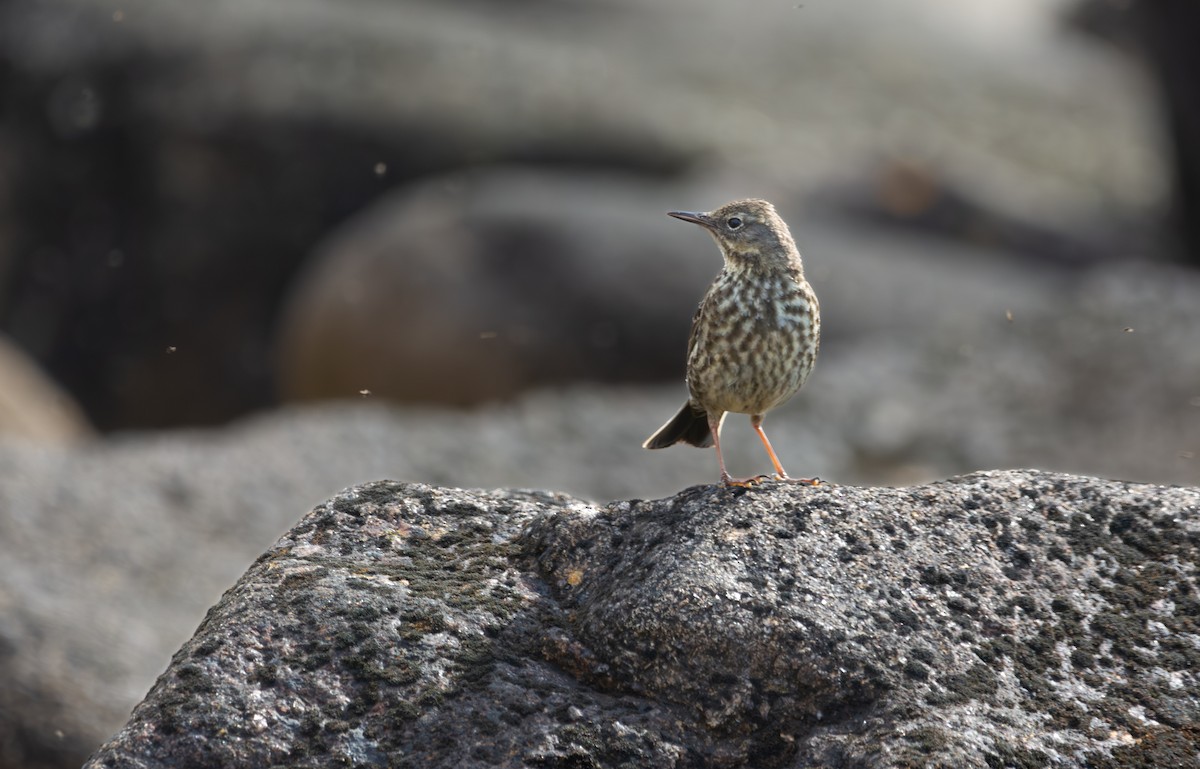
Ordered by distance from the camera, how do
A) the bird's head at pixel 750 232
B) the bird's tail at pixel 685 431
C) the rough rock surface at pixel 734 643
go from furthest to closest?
the bird's tail at pixel 685 431, the bird's head at pixel 750 232, the rough rock surface at pixel 734 643

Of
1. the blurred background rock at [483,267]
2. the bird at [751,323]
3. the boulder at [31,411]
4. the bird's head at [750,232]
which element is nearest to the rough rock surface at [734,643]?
the bird at [751,323]

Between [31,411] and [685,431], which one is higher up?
[31,411]

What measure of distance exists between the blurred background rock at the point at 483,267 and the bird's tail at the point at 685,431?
136 inches

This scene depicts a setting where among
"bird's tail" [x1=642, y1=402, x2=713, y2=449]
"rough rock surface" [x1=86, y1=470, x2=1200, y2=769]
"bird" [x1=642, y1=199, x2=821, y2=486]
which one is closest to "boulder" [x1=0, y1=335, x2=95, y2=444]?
"bird's tail" [x1=642, y1=402, x2=713, y2=449]

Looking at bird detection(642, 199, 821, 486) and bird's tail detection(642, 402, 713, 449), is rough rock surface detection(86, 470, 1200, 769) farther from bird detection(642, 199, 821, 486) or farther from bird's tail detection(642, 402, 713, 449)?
bird's tail detection(642, 402, 713, 449)

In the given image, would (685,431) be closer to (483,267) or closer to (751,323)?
(751,323)

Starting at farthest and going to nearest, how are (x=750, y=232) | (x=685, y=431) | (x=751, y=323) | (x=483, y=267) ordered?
(x=483, y=267), (x=685, y=431), (x=750, y=232), (x=751, y=323)

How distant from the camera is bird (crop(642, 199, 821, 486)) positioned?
522 cm

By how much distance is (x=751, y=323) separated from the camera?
17.1 feet

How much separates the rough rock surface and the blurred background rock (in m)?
3.88

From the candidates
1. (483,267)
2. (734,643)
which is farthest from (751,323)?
(483,267)

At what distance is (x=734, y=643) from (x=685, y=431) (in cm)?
193

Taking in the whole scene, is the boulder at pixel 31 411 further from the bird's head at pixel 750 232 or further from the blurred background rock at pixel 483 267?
the bird's head at pixel 750 232

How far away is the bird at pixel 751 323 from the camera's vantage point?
5.22 metres
